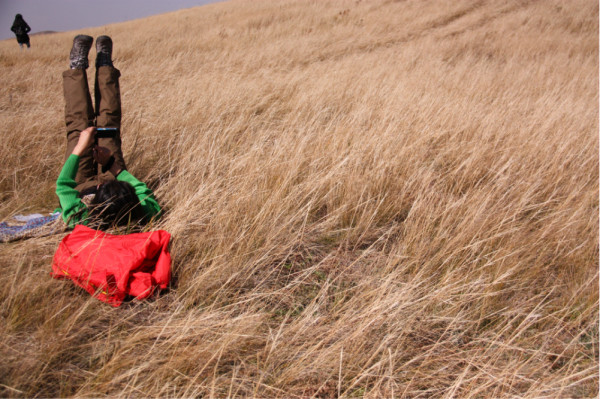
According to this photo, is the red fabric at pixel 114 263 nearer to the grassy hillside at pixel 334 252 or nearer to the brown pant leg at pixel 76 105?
the grassy hillside at pixel 334 252

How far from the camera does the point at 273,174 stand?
2412 mm

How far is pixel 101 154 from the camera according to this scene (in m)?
2.56

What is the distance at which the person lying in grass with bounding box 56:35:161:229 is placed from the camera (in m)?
2.11

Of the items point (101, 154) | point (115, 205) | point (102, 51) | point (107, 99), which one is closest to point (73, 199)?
point (115, 205)

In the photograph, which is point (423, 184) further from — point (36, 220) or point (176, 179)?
point (36, 220)

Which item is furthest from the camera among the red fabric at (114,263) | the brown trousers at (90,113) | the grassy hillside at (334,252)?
the brown trousers at (90,113)

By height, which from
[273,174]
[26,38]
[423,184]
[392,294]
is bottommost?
[392,294]

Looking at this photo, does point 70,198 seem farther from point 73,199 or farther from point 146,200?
point 146,200

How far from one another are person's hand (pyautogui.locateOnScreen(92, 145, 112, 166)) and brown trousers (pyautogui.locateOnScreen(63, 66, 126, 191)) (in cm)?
11

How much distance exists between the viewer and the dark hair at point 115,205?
2.06 m

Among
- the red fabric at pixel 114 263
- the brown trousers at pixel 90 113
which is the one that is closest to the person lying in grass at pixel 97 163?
the brown trousers at pixel 90 113

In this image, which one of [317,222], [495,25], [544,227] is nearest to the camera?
[544,227]

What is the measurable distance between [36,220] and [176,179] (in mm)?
903

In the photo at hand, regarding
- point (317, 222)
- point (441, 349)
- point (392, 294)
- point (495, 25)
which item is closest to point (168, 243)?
point (317, 222)
